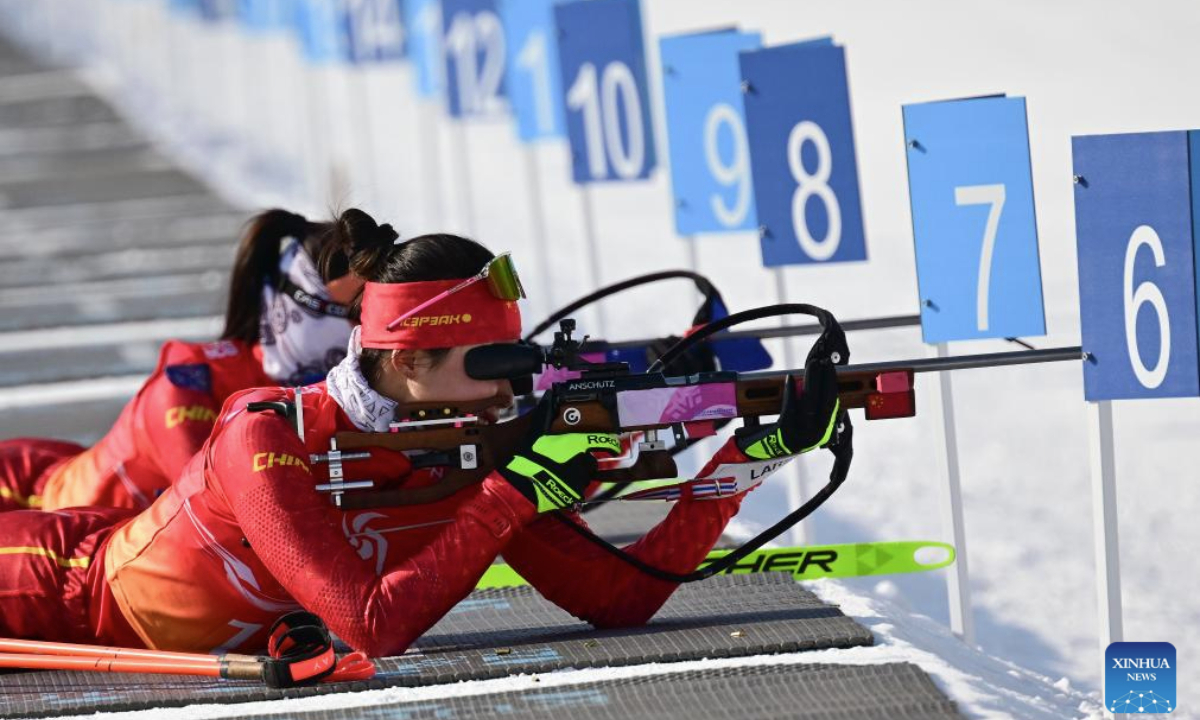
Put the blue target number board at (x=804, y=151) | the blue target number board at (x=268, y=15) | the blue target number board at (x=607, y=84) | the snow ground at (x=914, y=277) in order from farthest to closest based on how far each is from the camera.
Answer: the blue target number board at (x=268, y=15), the blue target number board at (x=607, y=84), the snow ground at (x=914, y=277), the blue target number board at (x=804, y=151)

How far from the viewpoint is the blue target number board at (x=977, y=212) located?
4.85 meters

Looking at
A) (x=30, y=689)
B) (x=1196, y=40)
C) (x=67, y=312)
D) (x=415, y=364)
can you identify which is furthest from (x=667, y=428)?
(x=1196, y=40)

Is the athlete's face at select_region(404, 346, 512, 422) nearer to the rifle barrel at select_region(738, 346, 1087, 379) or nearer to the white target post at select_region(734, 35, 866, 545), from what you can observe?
the rifle barrel at select_region(738, 346, 1087, 379)

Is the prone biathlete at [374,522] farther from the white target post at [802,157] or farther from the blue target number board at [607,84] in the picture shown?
the blue target number board at [607,84]

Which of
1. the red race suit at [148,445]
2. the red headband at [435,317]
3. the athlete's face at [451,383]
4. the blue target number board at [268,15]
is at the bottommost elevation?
the red race suit at [148,445]

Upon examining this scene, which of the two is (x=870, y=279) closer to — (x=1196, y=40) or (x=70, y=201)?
(x=1196, y=40)

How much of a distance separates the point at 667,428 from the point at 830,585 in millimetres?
921

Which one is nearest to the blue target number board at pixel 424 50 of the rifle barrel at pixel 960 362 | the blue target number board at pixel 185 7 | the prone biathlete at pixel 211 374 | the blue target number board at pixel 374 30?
the blue target number board at pixel 374 30

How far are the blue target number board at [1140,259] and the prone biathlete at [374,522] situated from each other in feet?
2.30

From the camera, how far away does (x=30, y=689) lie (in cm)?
422

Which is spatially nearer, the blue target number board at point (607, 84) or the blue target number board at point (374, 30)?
the blue target number board at point (607, 84)

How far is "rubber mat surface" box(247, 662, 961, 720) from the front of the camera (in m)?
3.64

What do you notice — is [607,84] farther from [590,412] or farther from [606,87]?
[590,412]

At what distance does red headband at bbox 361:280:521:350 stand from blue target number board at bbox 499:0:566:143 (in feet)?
17.1
